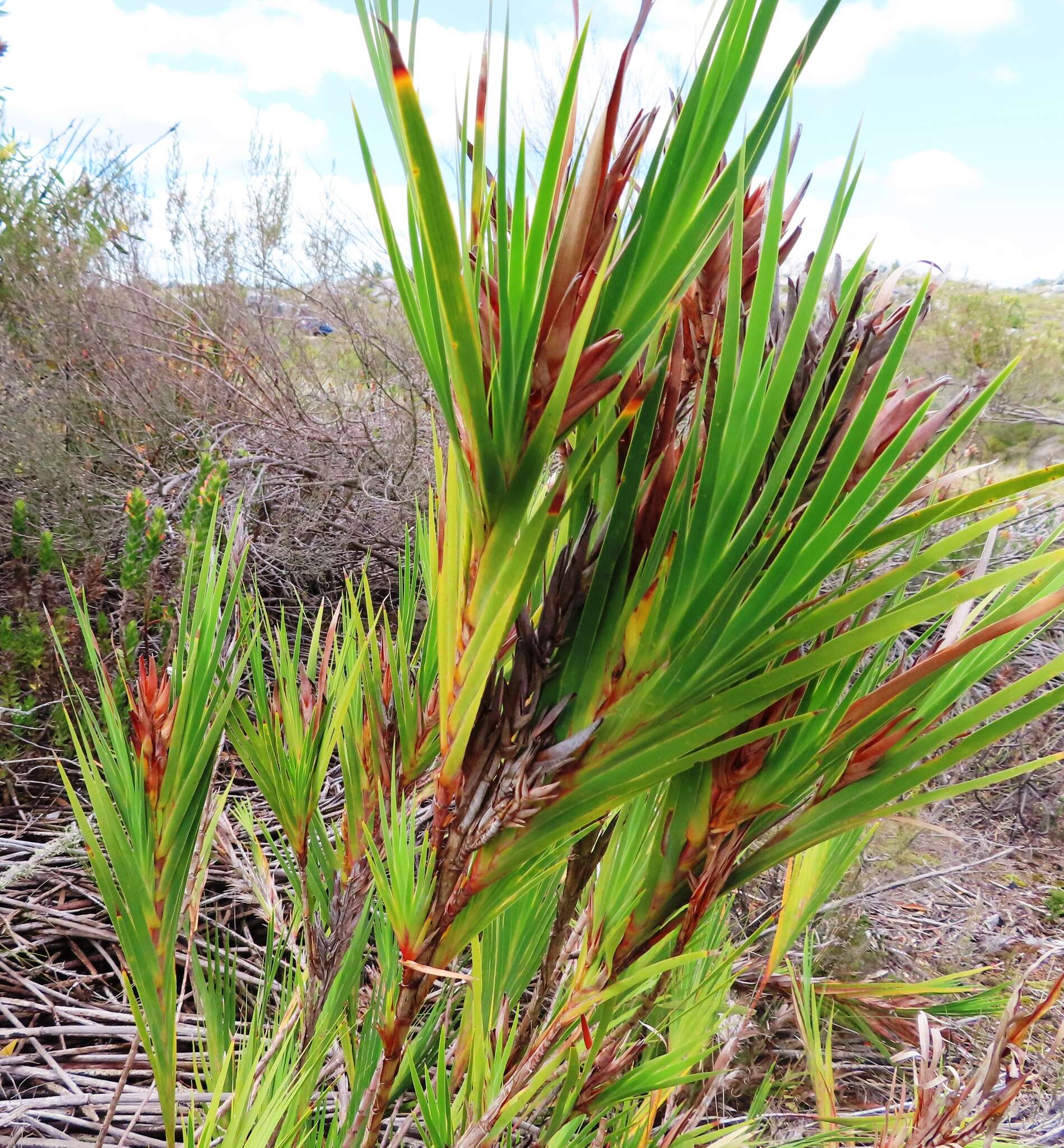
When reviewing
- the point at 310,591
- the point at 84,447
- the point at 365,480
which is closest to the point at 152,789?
the point at 310,591

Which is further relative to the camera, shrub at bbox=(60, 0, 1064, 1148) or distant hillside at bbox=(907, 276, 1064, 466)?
distant hillside at bbox=(907, 276, 1064, 466)

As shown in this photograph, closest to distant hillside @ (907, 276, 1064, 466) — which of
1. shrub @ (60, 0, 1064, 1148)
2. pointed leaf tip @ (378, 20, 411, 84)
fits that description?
shrub @ (60, 0, 1064, 1148)

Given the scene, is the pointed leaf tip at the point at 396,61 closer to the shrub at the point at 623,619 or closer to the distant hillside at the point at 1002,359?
the shrub at the point at 623,619

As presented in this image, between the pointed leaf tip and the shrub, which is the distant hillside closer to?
the shrub

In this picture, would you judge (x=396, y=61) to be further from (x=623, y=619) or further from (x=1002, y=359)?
(x=1002, y=359)

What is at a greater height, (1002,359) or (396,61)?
(1002,359)

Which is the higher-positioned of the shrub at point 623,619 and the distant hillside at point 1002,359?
the distant hillside at point 1002,359

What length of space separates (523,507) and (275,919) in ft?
1.65

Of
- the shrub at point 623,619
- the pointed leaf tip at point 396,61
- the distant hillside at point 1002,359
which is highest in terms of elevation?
the distant hillside at point 1002,359

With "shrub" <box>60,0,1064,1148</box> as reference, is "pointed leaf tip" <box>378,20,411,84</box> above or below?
above

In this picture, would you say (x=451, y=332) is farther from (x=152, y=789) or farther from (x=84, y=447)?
(x=84, y=447)

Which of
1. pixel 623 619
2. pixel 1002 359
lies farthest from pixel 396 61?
pixel 1002 359

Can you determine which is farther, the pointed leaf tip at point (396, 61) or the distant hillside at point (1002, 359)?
the distant hillside at point (1002, 359)

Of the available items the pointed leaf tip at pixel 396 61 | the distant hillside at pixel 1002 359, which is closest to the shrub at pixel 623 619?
the pointed leaf tip at pixel 396 61
